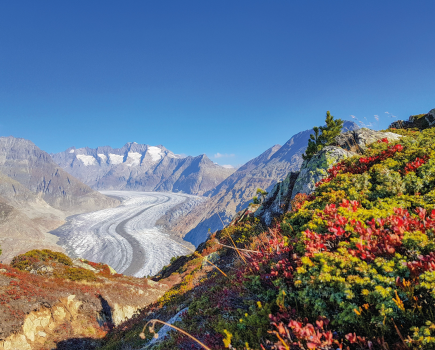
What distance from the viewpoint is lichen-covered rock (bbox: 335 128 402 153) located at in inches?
568

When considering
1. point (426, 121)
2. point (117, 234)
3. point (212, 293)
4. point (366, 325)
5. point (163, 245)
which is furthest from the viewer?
point (117, 234)

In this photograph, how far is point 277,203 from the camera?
53.5ft

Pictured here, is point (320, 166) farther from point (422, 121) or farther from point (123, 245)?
point (123, 245)

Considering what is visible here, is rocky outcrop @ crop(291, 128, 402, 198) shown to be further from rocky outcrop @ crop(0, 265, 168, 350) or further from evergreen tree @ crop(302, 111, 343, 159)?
rocky outcrop @ crop(0, 265, 168, 350)

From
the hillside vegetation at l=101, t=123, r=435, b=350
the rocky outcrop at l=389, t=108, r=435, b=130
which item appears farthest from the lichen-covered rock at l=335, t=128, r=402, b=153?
the rocky outcrop at l=389, t=108, r=435, b=130

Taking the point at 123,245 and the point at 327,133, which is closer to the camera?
the point at 327,133

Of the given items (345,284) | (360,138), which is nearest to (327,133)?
(360,138)

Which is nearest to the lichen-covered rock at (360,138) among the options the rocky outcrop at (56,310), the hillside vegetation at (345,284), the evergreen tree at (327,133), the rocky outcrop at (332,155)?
the rocky outcrop at (332,155)

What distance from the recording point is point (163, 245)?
146m

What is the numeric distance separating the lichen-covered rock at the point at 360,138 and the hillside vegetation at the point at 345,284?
314 inches

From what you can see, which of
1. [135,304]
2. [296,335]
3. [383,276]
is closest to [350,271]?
[383,276]

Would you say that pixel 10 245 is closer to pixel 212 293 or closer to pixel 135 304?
pixel 135 304

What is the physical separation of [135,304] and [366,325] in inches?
940

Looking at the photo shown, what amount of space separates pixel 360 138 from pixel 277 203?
26.0 feet
